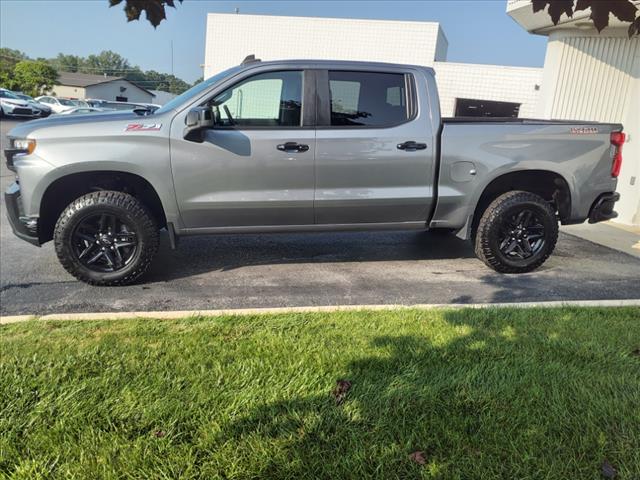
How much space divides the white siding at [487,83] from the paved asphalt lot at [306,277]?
18463 millimetres

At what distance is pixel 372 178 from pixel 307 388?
2.52 m

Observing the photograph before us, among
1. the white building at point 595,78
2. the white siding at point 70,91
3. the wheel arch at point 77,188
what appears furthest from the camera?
the white siding at point 70,91

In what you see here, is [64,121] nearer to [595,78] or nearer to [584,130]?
[584,130]

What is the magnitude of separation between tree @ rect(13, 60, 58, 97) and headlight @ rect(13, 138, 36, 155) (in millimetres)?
53603

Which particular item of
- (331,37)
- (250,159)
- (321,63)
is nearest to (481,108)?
(331,37)

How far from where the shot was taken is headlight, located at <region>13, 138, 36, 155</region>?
4234mm

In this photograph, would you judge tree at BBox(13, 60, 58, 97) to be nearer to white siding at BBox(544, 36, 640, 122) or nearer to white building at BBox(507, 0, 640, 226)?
white building at BBox(507, 0, 640, 226)

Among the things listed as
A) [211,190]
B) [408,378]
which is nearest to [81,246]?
[211,190]

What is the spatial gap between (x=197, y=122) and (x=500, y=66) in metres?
22.4

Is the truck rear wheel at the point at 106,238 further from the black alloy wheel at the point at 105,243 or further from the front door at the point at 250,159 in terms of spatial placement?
the front door at the point at 250,159

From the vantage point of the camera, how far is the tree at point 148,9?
1.96 meters

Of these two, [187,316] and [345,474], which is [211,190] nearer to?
[187,316]

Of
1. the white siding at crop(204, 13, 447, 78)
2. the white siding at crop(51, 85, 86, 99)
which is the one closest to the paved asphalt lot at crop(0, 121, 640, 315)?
the white siding at crop(204, 13, 447, 78)

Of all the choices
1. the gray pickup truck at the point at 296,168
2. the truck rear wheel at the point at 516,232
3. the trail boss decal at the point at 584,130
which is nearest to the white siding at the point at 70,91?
the gray pickup truck at the point at 296,168
